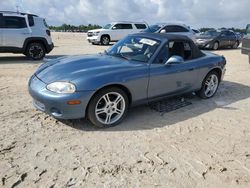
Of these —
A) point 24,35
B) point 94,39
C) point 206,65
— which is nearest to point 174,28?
point 94,39

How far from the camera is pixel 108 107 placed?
4422 mm

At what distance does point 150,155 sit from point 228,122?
200cm

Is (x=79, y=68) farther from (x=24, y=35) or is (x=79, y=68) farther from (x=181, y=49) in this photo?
(x=24, y=35)

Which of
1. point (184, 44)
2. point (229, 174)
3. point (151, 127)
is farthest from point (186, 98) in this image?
point (229, 174)

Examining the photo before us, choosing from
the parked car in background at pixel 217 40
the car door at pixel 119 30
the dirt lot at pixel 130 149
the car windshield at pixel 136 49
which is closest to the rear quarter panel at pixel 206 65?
the dirt lot at pixel 130 149

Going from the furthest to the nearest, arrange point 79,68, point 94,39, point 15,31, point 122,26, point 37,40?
point 122,26 < point 94,39 < point 37,40 < point 15,31 < point 79,68

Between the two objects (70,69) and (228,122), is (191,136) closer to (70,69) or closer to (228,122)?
(228,122)

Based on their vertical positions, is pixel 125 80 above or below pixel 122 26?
above

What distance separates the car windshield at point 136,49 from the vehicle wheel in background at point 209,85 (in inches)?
65.4

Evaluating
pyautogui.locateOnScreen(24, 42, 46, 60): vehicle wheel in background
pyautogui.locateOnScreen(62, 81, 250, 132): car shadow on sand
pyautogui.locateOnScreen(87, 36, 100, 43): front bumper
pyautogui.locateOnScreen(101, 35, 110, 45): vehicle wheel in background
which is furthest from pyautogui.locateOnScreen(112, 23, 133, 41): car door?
pyautogui.locateOnScreen(62, 81, 250, 132): car shadow on sand

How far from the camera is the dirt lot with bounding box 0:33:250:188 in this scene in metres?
3.14

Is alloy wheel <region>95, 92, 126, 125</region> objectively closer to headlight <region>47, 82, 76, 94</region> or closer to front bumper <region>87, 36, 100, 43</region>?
headlight <region>47, 82, 76, 94</region>

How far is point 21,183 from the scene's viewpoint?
296cm

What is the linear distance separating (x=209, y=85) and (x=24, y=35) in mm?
7834
